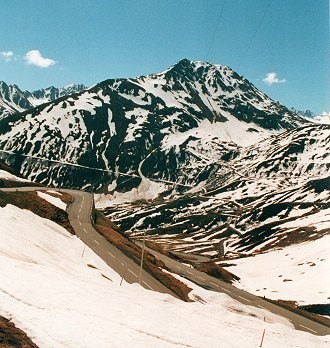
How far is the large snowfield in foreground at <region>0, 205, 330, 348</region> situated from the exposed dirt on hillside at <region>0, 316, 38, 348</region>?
1.38ft

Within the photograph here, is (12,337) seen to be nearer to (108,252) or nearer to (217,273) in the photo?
(108,252)

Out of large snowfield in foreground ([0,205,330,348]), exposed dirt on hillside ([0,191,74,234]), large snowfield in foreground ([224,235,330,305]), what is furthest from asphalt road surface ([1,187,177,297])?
large snowfield in foreground ([224,235,330,305])

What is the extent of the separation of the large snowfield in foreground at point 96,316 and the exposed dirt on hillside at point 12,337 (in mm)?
420

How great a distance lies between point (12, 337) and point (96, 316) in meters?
6.72

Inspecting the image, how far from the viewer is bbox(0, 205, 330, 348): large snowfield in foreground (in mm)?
20750

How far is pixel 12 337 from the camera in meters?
18.2

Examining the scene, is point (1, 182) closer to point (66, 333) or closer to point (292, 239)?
point (292, 239)

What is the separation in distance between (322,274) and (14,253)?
73205 mm

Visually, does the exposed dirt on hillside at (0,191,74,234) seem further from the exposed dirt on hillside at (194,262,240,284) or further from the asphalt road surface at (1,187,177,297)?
the exposed dirt on hillside at (194,262,240,284)

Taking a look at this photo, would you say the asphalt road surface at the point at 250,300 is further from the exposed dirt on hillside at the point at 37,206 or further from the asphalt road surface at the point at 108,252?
the exposed dirt on hillside at the point at 37,206

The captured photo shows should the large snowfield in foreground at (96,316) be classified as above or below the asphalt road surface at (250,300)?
below

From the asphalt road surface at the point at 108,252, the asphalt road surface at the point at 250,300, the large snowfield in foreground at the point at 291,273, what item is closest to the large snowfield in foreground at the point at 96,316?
the asphalt road surface at the point at 250,300

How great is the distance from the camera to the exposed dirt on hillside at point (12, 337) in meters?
17.6

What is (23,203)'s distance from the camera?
83.2 m
